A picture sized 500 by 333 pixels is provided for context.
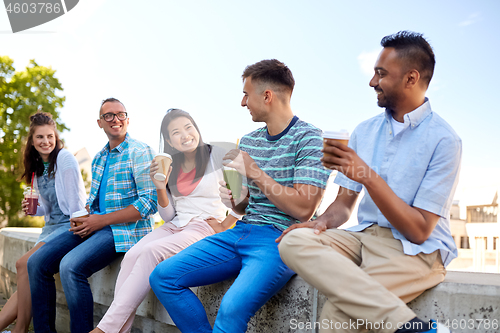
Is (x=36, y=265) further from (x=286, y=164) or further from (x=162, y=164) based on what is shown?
(x=286, y=164)

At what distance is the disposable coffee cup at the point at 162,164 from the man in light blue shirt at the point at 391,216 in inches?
45.3

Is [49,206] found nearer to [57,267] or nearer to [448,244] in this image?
[57,267]

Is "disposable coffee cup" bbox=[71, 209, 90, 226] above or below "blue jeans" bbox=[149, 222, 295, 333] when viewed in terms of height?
above

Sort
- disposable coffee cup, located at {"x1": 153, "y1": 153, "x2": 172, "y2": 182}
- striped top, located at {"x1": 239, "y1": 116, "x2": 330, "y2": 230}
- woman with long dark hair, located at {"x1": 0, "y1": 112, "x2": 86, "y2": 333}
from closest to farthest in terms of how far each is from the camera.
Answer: striped top, located at {"x1": 239, "y1": 116, "x2": 330, "y2": 230}, disposable coffee cup, located at {"x1": 153, "y1": 153, "x2": 172, "y2": 182}, woman with long dark hair, located at {"x1": 0, "y1": 112, "x2": 86, "y2": 333}

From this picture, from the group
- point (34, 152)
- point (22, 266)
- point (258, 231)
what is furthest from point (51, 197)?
point (258, 231)

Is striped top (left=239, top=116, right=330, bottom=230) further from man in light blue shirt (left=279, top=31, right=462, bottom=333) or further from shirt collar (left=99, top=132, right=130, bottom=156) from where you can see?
shirt collar (left=99, top=132, right=130, bottom=156)

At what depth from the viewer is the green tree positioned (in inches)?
561

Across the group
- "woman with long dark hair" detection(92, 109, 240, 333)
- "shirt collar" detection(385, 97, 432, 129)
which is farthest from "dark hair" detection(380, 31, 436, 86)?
"woman with long dark hair" detection(92, 109, 240, 333)

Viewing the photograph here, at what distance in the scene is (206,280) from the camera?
2.32 metres

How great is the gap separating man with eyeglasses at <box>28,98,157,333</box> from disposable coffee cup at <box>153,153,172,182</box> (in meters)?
0.43

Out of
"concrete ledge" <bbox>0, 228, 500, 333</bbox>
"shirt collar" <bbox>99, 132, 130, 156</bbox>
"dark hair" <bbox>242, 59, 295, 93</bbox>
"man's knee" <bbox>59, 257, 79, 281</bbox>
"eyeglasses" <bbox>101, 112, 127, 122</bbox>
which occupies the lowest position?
"concrete ledge" <bbox>0, 228, 500, 333</bbox>

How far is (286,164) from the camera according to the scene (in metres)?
2.40

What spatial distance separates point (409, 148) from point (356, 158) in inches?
14.5

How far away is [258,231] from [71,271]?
1.49 metres
